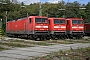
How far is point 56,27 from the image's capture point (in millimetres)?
32500

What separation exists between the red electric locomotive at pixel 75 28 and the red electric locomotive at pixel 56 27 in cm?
170

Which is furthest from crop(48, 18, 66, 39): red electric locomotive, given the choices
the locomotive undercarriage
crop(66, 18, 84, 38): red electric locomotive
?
crop(66, 18, 84, 38): red electric locomotive

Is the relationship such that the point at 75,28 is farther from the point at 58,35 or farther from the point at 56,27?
the point at 56,27

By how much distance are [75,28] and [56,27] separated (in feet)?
10.8

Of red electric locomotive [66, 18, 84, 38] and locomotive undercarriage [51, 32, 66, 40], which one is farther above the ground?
red electric locomotive [66, 18, 84, 38]

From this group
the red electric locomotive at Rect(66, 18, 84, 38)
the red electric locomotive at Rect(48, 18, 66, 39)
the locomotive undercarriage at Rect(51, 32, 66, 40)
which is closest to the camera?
the red electric locomotive at Rect(48, 18, 66, 39)

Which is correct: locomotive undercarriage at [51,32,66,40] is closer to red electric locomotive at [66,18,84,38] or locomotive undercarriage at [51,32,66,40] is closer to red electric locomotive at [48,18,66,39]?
red electric locomotive at [48,18,66,39]

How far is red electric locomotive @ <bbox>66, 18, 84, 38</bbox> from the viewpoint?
112 feet

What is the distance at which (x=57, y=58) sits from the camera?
11859 millimetres

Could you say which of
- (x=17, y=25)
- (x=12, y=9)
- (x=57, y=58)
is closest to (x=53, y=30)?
(x=17, y=25)

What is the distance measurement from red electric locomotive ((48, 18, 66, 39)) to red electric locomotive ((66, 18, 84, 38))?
1.70m

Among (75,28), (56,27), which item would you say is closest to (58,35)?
(56,27)

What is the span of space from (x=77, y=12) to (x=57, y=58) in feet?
257

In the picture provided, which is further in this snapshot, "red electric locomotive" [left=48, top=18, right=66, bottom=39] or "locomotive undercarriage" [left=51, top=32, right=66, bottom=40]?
"locomotive undercarriage" [left=51, top=32, right=66, bottom=40]
